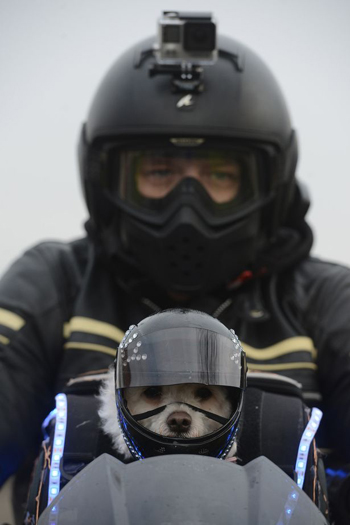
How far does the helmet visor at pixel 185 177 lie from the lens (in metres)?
3.21

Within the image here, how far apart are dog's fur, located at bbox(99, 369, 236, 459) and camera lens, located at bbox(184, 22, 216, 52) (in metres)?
1.51

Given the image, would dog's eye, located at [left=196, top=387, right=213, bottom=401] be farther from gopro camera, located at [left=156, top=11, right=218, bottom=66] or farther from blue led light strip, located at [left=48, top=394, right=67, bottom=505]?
gopro camera, located at [left=156, top=11, right=218, bottom=66]

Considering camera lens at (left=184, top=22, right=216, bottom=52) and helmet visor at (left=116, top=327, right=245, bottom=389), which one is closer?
helmet visor at (left=116, top=327, right=245, bottom=389)

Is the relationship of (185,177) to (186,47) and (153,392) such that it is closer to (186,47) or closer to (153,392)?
(186,47)

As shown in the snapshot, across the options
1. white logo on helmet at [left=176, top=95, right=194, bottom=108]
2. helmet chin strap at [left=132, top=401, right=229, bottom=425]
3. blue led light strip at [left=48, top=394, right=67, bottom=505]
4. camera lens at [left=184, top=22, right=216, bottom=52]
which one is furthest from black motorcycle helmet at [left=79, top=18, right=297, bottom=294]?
helmet chin strap at [left=132, top=401, right=229, bottom=425]

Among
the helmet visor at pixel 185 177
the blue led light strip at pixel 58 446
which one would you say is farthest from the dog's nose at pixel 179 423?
the helmet visor at pixel 185 177

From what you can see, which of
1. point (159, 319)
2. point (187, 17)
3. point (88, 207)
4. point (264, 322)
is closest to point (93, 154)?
point (88, 207)

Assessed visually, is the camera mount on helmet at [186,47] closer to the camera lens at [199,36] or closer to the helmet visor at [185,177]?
the camera lens at [199,36]

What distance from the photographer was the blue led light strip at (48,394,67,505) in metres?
2.06

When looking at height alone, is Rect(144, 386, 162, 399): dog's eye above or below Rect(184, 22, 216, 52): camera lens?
below

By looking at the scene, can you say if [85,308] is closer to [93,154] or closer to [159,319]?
[93,154]

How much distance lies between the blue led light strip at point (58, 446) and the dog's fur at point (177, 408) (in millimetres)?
120

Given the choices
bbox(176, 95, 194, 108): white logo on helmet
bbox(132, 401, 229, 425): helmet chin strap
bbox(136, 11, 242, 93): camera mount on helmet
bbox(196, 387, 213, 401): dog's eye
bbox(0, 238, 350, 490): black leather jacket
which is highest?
bbox(136, 11, 242, 93): camera mount on helmet

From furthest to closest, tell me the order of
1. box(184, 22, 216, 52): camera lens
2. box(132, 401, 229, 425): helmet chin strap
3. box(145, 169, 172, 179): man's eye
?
box(145, 169, 172, 179): man's eye → box(184, 22, 216, 52): camera lens → box(132, 401, 229, 425): helmet chin strap
